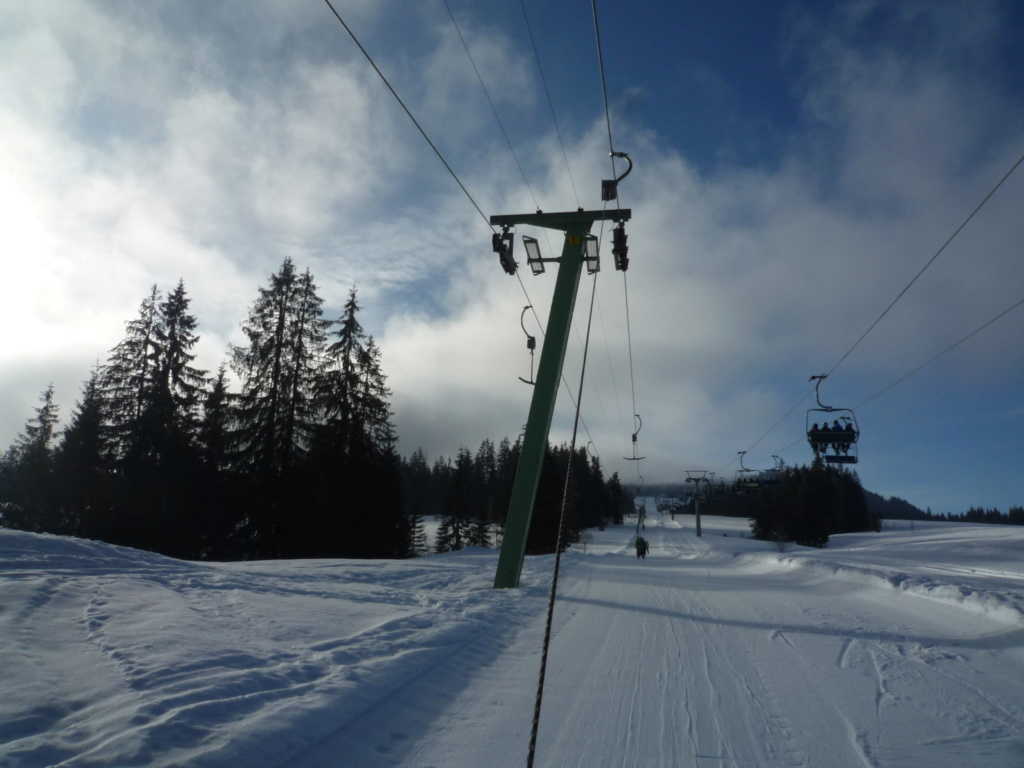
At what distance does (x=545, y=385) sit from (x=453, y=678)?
7.69m

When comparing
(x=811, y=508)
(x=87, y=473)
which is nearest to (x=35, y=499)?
(x=87, y=473)

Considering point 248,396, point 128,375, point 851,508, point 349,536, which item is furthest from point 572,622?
point 851,508

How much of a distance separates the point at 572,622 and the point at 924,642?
4.72 m

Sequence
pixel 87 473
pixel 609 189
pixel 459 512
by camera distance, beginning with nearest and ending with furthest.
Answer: pixel 609 189 → pixel 87 473 → pixel 459 512

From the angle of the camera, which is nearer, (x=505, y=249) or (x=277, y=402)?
(x=505, y=249)

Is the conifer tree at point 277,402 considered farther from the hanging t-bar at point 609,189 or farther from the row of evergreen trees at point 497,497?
the hanging t-bar at point 609,189

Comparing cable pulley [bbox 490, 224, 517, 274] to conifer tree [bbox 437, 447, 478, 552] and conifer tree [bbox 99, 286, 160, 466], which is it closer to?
conifer tree [bbox 99, 286, 160, 466]

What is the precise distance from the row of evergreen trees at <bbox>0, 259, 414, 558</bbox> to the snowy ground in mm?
14900

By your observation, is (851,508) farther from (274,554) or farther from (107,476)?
(107,476)

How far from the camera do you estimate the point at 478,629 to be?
7.55 metres

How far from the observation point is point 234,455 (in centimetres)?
2483

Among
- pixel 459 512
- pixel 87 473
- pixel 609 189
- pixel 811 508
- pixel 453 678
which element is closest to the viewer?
pixel 453 678

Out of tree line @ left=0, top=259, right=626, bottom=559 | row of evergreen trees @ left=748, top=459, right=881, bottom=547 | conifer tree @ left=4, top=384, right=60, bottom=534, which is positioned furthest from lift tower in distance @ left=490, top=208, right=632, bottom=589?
row of evergreen trees @ left=748, top=459, right=881, bottom=547

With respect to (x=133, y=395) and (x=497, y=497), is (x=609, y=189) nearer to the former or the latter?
(x=133, y=395)
